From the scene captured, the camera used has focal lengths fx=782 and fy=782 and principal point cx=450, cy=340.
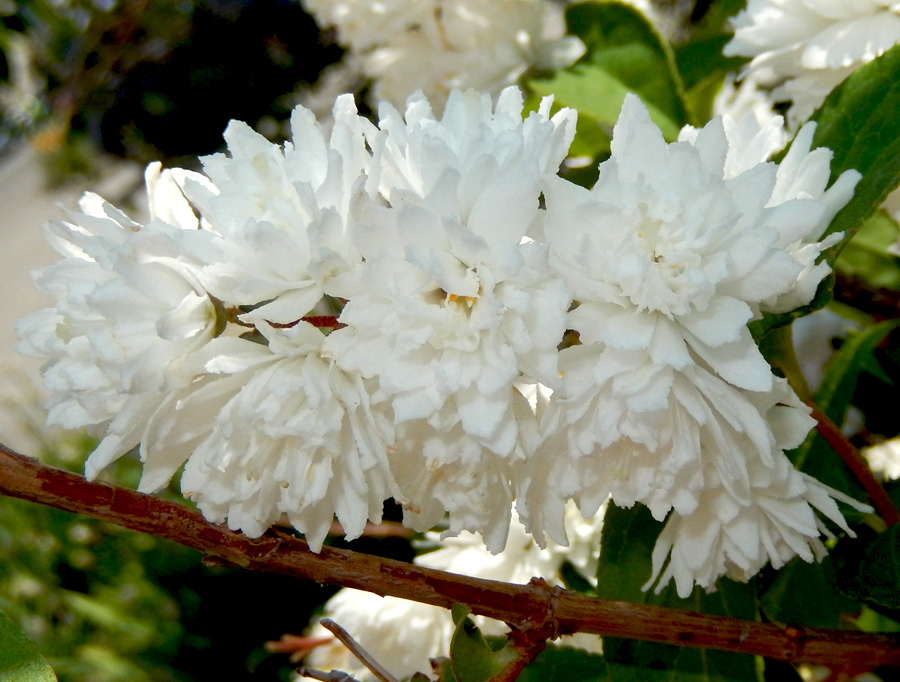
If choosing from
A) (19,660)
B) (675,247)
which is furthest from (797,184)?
(19,660)

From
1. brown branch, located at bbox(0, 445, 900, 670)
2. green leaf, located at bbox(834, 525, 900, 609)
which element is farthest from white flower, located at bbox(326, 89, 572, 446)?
green leaf, located at bbox(834, 525, 900, 609)

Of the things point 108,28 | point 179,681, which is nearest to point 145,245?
point 179,681

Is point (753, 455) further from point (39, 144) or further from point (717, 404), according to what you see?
point (39, 144)

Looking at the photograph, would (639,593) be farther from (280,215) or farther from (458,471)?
(280,215)

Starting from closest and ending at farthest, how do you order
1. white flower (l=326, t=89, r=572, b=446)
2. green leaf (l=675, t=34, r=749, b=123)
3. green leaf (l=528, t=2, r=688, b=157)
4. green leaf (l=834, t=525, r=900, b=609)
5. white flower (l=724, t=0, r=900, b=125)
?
1. white flower (l=326, t=89, r=572, b=446)
2. green leaf (l=834, t=525, r=900, b=609)
3. white flower (l=724, t=0, r=900, b=125)
4. green leaf (l=528, t=2, r=688, b=157)
5. green leaf (l=675, t=34, r=749, b=123)

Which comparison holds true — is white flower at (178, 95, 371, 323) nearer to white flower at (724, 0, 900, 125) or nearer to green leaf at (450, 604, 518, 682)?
green leaf at (450, 604, 518, 682)

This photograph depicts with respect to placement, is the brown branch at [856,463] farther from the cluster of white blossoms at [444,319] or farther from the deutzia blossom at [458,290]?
the deutzia blossom at [458,290]

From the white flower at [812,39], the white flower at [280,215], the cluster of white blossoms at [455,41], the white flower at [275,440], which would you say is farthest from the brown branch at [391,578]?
the cluster of white blossoms at [455,41]
